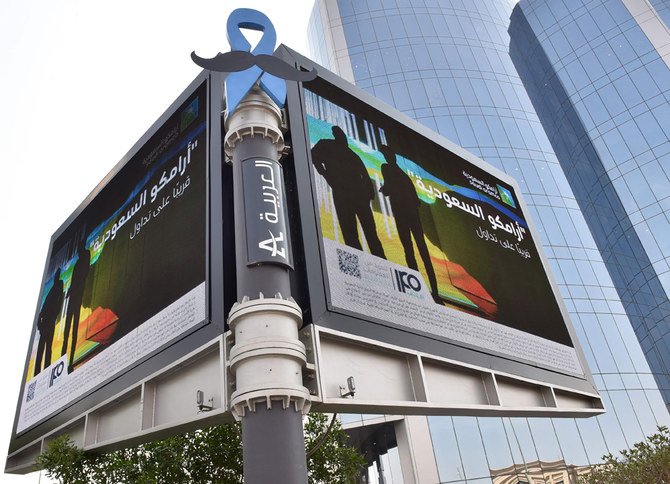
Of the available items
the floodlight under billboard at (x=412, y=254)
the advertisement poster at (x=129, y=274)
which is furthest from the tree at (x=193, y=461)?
the floodlight under billboard at (x=412, y=254)

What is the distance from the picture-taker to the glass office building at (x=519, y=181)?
1483 inches

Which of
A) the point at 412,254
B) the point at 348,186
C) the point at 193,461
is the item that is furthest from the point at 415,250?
the point at 193,461

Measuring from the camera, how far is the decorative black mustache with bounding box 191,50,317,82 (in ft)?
32.5

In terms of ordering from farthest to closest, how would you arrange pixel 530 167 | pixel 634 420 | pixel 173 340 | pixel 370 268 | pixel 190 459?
1. pixel 530 167
2. pixel 634 420
3. pixel 190 459
4. pixel 370 268
5. pixel 173 340

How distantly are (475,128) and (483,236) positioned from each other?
141 ft

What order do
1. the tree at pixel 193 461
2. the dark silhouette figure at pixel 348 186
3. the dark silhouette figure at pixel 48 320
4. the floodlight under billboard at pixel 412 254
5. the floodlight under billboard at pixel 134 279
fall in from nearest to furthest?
the floodlight under billboard at pixel 412 254, the floodlight under billboard at pixel 134 279, the dark silhouette figure at pixel 348 186, the tree at pixel 193 461, the dark silhouette figure at pixel 48 320

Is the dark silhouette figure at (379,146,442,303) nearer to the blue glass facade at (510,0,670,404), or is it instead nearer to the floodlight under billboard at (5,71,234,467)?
the floodlight under billboard at (5,71,234,467)

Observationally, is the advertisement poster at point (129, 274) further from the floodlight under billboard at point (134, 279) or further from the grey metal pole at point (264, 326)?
the grey metal pole at point (264, 326)

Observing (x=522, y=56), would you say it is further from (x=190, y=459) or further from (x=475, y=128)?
(x=190, y=459)

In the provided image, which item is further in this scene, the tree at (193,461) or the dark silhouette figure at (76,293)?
the dark silhouette figure at (76,293)

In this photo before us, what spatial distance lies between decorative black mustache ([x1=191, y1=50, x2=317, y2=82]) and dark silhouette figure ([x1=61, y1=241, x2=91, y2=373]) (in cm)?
742

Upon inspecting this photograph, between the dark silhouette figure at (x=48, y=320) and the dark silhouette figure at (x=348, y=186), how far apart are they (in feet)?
29.1

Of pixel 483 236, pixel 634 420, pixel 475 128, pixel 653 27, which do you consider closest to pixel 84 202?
pixel 483 236

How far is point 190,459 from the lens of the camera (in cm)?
1402
